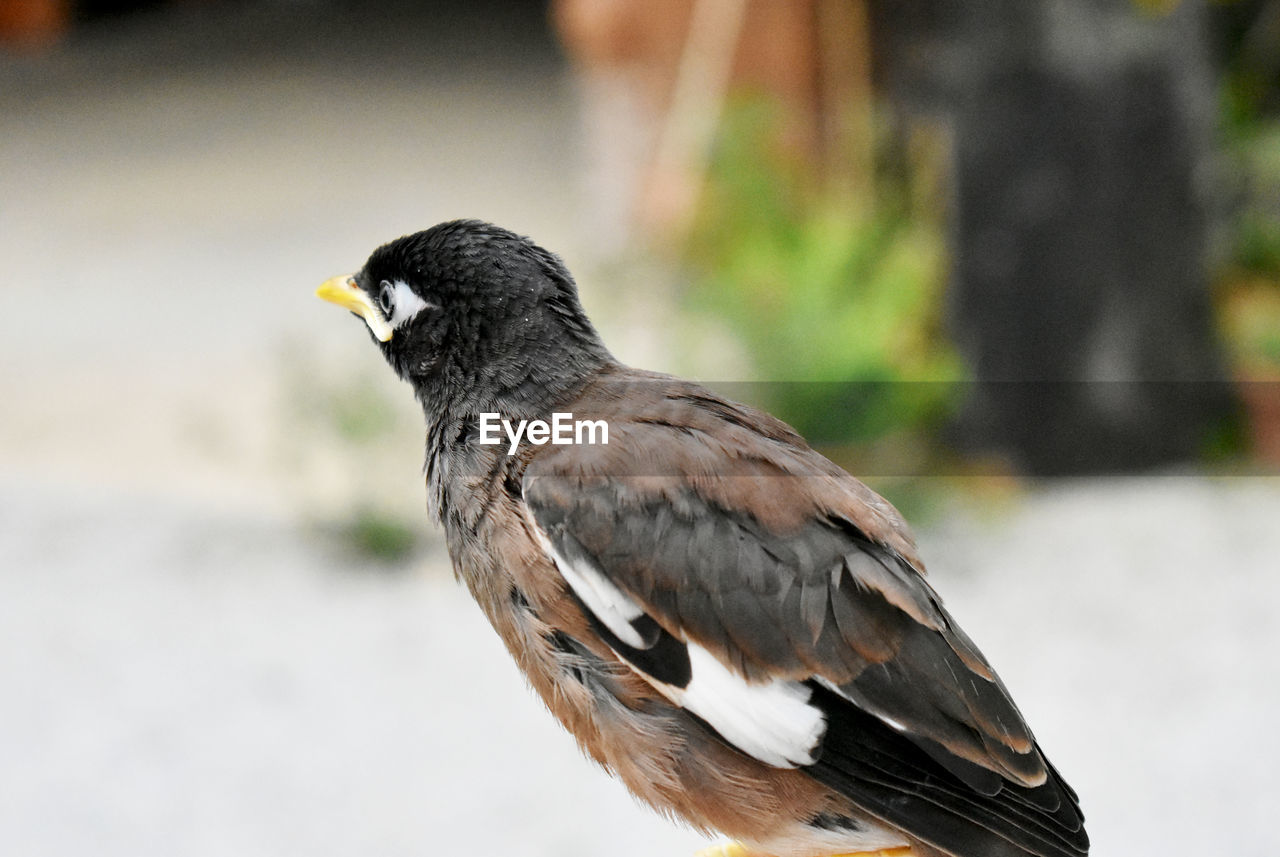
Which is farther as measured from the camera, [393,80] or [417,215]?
[393,80]

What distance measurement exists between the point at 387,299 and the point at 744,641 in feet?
2.57

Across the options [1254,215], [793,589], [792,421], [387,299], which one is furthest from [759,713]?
[1254,215]

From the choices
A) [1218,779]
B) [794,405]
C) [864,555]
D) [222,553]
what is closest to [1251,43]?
[794,405]

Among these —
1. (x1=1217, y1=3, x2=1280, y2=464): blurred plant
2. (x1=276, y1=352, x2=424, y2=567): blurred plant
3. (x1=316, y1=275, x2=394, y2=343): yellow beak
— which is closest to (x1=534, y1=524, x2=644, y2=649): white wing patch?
(x1=316, y1=275, x2=394, y2=343): yellow beak

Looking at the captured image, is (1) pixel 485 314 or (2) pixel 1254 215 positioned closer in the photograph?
(1) pixel 485 314

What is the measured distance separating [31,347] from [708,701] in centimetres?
655

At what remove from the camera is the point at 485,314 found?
2137 millimetres

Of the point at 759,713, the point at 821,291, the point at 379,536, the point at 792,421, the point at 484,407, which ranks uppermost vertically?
the point at 821,291

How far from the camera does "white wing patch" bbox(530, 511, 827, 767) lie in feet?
6.23

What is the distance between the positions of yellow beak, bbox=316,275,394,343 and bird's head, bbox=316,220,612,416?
4 centimetres

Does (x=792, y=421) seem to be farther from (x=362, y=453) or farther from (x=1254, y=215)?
(x=1254, y=215)

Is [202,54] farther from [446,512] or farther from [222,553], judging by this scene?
[446,512]

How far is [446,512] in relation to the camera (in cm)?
211

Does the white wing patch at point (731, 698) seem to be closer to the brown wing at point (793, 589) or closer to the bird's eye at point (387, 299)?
the brown wing at point (793, 589)
